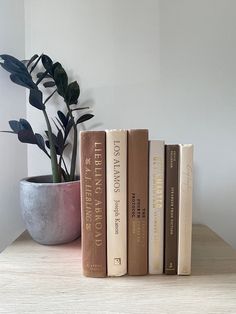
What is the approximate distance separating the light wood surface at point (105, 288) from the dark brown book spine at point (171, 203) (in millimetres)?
34

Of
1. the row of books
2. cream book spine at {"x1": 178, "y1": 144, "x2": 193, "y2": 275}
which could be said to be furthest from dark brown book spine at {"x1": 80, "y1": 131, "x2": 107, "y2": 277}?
cream book spine at {"x1": 178, "y1": 144, "x2": 193, "y2": 275}

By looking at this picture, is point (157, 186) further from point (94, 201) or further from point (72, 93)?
point (72, 93)

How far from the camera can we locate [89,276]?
43cm

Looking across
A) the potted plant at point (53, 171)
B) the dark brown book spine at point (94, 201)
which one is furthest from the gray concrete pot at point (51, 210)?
the dark brown book spine at point (94, 201)

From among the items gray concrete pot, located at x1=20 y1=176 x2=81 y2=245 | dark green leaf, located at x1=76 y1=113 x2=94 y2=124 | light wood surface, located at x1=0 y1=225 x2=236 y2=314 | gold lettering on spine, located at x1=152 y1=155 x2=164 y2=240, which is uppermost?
dark green leaf, located at x1=76 y1=113 x2=94 y2=124

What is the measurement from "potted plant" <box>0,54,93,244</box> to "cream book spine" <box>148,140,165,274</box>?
7.0 inches

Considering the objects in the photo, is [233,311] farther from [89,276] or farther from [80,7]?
[80,7]

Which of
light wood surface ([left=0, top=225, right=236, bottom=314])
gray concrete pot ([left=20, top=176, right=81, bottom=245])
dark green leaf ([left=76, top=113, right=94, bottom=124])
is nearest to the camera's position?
light wood surface ([left=0, top=225, right=236, bottom=314])

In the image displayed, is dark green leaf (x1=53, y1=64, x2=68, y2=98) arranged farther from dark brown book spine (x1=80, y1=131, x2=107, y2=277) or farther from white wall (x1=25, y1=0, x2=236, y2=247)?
dark brown book spine (x1=80, y1=131, x2=107, y2=277)

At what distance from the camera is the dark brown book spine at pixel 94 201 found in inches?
16.6

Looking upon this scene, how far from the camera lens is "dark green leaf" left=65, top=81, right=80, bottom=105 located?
63cm

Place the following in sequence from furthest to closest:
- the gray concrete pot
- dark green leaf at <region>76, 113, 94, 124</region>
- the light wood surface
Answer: dark green leaf at <region>76, 113, 94, 124</region> < the gray concrete pot < the light wood surface

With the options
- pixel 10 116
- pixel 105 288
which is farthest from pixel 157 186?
pixel 10 116

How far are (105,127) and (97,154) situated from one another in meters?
0.28
